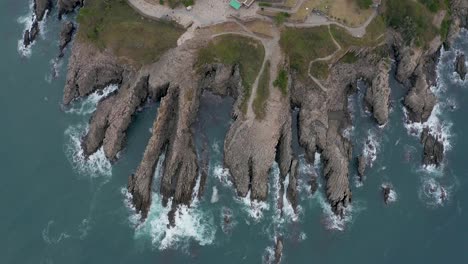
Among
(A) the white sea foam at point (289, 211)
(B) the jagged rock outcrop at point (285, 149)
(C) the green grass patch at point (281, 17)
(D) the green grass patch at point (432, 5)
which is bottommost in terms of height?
(A) the white sea foam at point (289, 211)

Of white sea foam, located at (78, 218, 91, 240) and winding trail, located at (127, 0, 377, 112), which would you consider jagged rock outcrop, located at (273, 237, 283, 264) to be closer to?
winding trail, located at (127, 0, 377, 112)

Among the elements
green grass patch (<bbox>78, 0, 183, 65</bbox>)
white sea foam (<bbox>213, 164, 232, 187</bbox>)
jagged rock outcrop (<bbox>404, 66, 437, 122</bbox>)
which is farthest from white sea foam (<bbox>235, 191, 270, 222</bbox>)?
jagged rock outcrop (<bbox>404, 66, 437, 122</bbox>)

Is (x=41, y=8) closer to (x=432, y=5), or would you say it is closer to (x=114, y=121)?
(x=114, y=121)

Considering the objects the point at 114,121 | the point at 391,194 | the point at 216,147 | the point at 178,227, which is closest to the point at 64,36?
the point at 114,121

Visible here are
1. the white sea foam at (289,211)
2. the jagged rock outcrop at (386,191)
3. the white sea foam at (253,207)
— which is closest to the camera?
the white sea foam at (289,211)

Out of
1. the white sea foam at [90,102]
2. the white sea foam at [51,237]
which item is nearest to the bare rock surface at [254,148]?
the white sea foam at [90,102]

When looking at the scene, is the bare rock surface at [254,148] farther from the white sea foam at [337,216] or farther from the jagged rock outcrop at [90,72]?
the jagged rock outcrop at [90,72]

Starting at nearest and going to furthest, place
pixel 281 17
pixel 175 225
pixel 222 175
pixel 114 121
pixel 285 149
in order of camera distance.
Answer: pixel 175 225
pixel 285 149
pixel 222 175
pixel 114 121
pixel 281 17
